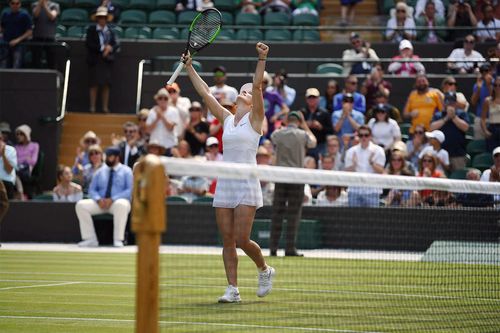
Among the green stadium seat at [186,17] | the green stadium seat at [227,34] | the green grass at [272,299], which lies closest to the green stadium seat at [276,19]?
the green stadium seat at [227,34]

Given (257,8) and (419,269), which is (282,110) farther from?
(419,269)

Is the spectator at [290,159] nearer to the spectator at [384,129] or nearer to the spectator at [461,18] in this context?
the spectator at [384,129]

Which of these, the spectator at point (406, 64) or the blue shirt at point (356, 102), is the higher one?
the spectator at point (406, 64)

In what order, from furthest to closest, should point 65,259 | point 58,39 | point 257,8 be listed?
point 257,8 < point 58,39 < point 65,259

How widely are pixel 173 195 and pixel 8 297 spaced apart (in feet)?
33.4

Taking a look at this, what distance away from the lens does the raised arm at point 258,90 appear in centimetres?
1064

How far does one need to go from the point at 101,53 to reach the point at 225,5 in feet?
14.0

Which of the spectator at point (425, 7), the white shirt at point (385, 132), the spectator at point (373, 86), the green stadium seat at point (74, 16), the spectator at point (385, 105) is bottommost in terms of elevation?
the white shirt at point (385, 132)

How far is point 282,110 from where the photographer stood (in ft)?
74.6

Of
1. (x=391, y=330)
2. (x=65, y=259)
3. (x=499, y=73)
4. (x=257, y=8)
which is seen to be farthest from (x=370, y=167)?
(x=391, y=330)

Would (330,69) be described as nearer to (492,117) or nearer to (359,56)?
(359,56)

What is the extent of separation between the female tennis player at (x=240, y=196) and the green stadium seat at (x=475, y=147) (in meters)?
12.5

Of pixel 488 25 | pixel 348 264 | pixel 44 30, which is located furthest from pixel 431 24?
pixel 348 264

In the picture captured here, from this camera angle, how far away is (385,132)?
2206cm
